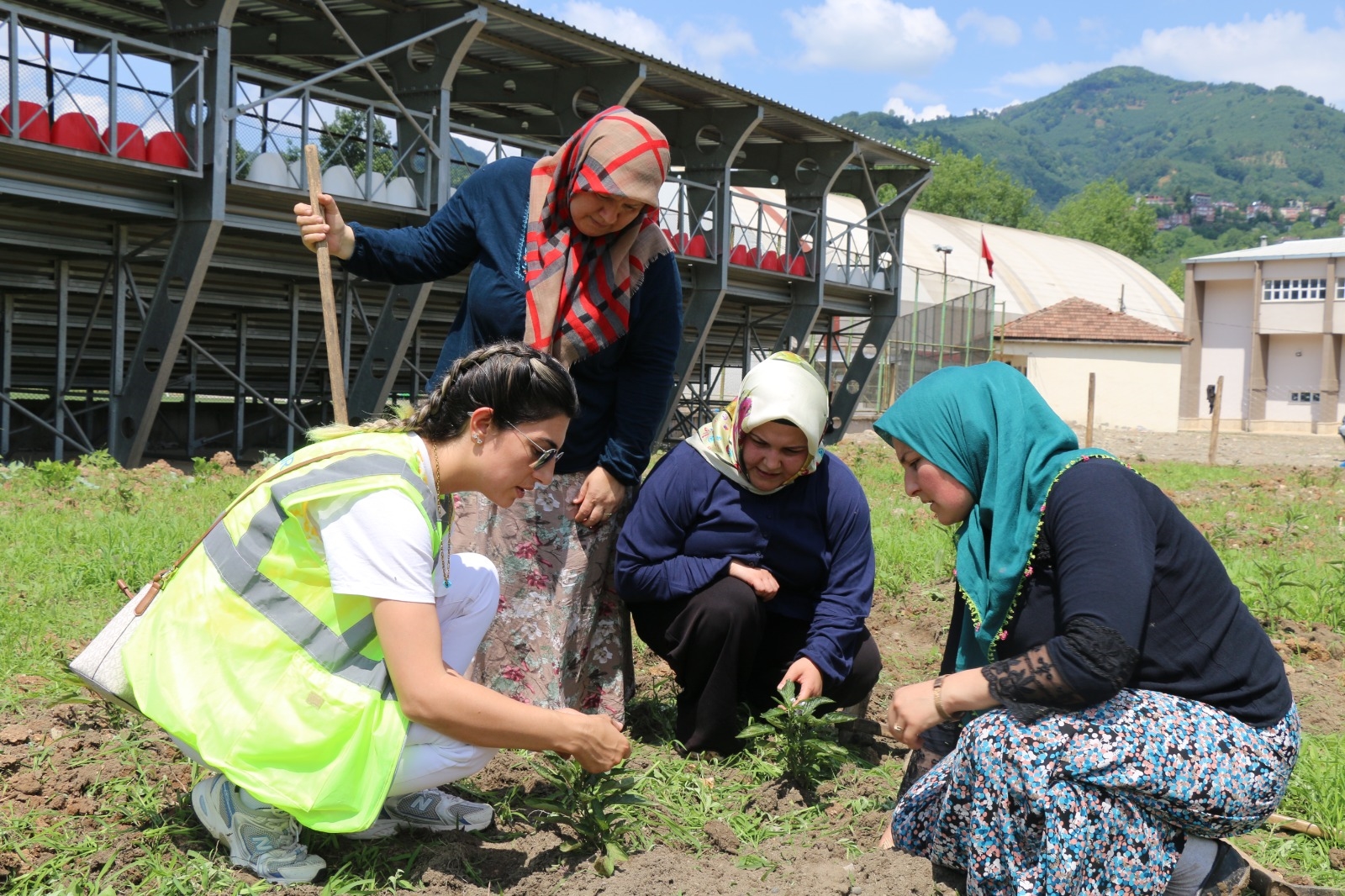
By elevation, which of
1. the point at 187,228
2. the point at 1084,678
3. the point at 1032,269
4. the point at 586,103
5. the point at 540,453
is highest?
the point at 1032,269

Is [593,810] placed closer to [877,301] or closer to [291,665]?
[291,665]

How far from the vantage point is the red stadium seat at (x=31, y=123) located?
777cm

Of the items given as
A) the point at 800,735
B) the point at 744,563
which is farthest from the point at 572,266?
the point at 800,735

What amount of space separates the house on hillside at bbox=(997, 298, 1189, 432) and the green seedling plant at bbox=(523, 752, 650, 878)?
36076 mm

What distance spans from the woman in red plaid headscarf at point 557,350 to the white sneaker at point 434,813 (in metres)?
0.59

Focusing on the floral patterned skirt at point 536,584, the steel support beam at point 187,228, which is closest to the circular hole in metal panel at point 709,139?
the steel support beam at point 187,228

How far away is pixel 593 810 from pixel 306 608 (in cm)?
80

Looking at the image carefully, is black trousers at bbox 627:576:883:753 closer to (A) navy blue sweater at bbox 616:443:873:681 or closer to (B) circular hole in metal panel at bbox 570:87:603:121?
(A) navy blue sweater at bbox 616:443:873:681

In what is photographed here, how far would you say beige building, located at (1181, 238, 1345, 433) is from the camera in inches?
1577

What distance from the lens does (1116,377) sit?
37781 millimetres

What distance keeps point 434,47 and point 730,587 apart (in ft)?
29.2

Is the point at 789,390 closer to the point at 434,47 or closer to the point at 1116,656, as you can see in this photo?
the point at 1116,656

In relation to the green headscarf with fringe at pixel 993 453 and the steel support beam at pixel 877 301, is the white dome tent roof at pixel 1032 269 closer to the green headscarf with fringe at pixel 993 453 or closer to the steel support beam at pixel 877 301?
the steel support beam at pixel 877 301

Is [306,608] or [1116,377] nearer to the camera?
[306,608]
